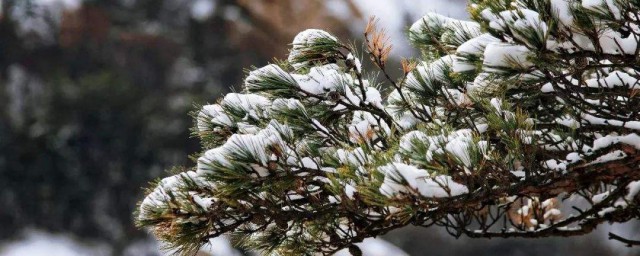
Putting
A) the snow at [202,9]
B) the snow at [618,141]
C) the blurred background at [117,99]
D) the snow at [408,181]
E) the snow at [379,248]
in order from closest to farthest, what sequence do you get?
the snow at [408,181]
the snow at [618,141]
the snow at [379,248]
the blurred background at [117,99]
the snow at [202,9]

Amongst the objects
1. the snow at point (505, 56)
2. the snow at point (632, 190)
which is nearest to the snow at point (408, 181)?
the snow at point (505, 56)

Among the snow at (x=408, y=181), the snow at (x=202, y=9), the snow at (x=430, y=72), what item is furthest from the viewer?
the snow at (x=202, y=9)

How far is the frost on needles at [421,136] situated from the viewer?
1.07 metres

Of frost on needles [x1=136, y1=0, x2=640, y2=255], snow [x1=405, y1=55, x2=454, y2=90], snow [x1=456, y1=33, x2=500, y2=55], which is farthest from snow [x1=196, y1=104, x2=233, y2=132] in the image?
snow [x1=456, y1=33, x2=500, y2=55]

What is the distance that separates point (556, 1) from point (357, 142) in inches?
15.0

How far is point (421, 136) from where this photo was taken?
1.11m

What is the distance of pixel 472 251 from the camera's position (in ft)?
22.5

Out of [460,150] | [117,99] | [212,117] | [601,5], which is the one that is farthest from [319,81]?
[117,99]

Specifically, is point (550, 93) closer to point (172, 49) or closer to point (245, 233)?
point (245, 233)

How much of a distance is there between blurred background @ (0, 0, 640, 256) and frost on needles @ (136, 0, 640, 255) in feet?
16.7

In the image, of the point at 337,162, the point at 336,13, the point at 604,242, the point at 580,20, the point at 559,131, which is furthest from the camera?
the point at 336,13

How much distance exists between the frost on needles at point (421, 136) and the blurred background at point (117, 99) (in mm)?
5076

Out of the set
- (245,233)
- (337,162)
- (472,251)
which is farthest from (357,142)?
(472,251)

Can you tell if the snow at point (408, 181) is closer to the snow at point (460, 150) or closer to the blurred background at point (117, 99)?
the snow at point (460, 150)
